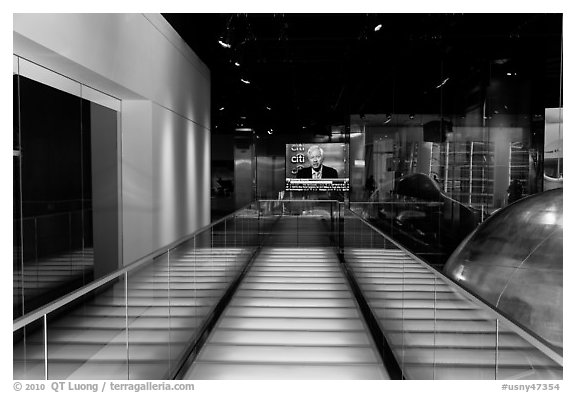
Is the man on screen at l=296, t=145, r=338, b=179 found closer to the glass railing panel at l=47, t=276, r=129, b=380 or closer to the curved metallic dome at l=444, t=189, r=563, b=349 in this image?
the curved metallic dome at l=444, t=189, r=563, b=349

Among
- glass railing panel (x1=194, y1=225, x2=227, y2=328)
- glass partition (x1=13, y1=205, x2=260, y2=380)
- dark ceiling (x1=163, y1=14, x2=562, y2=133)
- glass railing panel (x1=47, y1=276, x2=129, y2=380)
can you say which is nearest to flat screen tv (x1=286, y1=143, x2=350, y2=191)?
dark ceiling (x1=163, y1=14, x2=562, y2=133)

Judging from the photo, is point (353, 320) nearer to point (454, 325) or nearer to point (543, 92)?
point (454, 325)

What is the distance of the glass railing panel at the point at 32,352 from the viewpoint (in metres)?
2.00

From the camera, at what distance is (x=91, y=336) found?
7.91ft

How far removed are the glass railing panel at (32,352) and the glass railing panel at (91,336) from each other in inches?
1.3

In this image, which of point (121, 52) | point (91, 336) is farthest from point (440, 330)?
point (121, 52)

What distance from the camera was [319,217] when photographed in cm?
1591

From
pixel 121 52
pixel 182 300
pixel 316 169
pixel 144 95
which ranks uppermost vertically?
pixel 121 52

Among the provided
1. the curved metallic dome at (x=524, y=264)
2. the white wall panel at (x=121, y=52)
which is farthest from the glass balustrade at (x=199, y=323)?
the white wall panel at (x=121, y=52)

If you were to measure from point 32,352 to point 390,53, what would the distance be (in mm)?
9866

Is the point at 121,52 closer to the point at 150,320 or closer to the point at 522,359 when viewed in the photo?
the point at 150,320

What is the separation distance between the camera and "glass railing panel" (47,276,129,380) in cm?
213

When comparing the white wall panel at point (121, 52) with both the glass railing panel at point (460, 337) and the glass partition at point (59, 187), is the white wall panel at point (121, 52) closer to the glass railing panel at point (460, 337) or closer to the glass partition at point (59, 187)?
the glass partition at point (59, 187)

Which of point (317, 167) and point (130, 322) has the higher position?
point (317, 167)
